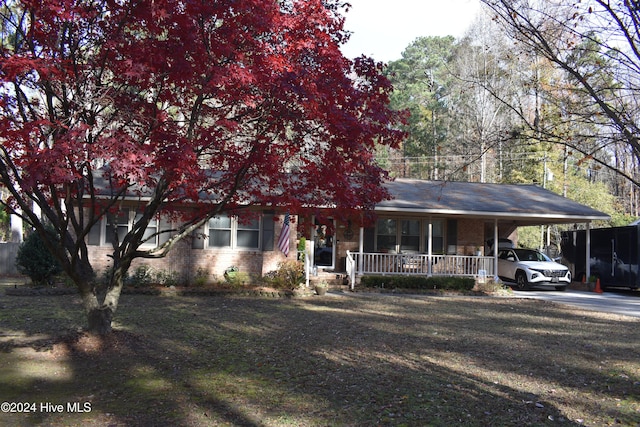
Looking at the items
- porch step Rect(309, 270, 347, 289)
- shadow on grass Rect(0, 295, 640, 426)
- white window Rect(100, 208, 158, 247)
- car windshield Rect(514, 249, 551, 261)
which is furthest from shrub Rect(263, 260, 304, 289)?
car windshield Rect(514, 249, 551, 261)

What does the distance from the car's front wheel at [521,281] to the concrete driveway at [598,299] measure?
13.5 inches

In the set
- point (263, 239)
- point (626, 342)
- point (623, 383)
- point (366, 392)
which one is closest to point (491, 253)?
point (263, 239)

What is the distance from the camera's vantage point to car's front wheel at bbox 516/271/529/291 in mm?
20359

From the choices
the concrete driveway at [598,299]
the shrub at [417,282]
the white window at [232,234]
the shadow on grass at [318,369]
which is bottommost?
the shadow on grass at [318,369]

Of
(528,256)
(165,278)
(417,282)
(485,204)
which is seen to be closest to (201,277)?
(165,278)

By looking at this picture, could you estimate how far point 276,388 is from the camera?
21.1ft

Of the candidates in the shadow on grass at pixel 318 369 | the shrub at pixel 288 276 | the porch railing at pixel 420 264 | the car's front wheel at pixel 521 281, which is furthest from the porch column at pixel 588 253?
the shrub at pixel 288 276

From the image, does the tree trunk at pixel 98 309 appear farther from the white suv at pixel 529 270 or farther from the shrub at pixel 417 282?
the white suv at pixel 529 270

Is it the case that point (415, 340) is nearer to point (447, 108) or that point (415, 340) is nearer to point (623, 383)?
point (623, 383)

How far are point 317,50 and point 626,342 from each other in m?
7.79

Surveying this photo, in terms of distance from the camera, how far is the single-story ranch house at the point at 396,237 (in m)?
17.9

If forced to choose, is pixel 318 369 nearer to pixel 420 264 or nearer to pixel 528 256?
pixel 420 264

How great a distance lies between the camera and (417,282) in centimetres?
1842

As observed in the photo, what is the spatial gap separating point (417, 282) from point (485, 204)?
424 cm
